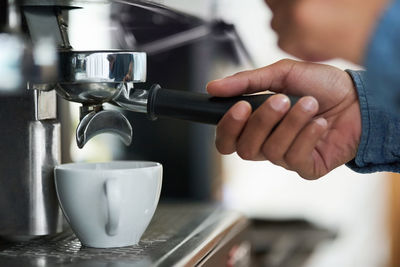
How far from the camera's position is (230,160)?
5.62 feet

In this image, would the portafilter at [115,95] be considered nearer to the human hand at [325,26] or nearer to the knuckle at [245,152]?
the knuckle at [245,152]

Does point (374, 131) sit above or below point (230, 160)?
above

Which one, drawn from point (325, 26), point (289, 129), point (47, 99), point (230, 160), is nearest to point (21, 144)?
point (47, 99)

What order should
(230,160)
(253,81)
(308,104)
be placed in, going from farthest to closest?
(230,160), (253,81), (308,104)

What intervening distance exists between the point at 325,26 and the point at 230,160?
1259mm

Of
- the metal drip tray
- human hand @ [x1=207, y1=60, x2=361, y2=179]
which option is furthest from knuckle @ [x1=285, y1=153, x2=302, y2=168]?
the metal drip tray

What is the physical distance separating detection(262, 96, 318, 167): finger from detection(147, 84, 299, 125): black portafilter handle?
0.02 metres

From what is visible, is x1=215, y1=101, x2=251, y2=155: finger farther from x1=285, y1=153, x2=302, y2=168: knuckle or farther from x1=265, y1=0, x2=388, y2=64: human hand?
x1=265, y1=0, x2=388, y2=64: human hand

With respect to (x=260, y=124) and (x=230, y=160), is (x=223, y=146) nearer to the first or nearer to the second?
(x=260, y=124)

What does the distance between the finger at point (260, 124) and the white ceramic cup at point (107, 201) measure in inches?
3.6

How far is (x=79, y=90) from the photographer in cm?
66

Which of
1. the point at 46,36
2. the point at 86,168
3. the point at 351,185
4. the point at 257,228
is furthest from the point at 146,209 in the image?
the point at 351,185

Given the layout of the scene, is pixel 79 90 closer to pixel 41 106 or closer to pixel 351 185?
pixel 41 106

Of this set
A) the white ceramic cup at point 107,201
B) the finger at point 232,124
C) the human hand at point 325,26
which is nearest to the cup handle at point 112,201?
the white ceramic cup at point 107,201
